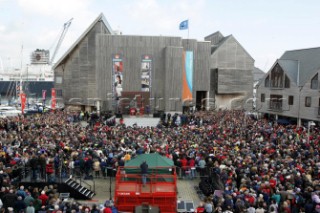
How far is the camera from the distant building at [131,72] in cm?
4397

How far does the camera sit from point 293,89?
3709 cm

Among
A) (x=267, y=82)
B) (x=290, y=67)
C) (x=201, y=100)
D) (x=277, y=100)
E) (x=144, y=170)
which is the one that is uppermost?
(x=290, y=67)

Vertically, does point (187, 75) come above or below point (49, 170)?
above

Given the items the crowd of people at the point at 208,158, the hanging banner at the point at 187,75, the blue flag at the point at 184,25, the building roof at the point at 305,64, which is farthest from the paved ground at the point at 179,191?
the blue flag at the point at 184,25

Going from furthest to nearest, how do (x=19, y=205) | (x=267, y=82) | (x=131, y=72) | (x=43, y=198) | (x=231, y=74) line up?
(x=231, y=74) → (x=131, y=72) → (x=267, y=82) → (x=43, y=198) → (x=19, y=205)

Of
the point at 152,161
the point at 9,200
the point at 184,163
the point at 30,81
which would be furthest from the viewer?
the point at 30,81

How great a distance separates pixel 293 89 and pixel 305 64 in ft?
10.6

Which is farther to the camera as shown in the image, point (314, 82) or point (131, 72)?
point (131, 72)

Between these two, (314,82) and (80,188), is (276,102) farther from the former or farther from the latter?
(80,188)

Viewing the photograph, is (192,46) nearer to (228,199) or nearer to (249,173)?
(249,173)

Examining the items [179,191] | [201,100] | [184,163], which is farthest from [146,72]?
[179,191]

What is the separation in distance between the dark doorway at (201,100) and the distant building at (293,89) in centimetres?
887

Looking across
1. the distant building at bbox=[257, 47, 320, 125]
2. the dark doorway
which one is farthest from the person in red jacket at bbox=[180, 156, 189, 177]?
the dark doorway

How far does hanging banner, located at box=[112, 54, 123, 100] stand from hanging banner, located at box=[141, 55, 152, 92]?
288 cm
